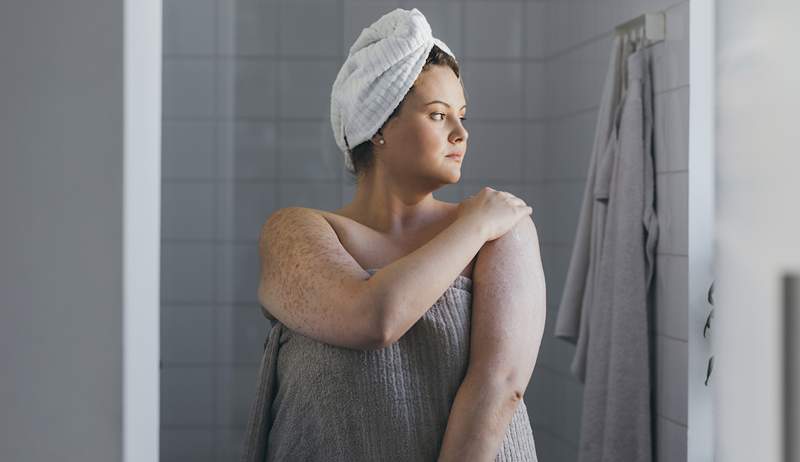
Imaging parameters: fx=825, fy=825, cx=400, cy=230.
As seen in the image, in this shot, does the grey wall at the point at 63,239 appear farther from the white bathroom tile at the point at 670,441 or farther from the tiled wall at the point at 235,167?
the tiled wall at the point at 235,167

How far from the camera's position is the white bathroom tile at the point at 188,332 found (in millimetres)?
2375

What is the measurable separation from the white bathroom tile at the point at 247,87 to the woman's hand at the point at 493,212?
4.58 feet

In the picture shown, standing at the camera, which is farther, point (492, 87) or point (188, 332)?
point (492, 87)

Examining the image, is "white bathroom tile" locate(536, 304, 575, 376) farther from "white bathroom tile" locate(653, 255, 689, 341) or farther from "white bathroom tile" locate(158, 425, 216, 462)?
"white bathroom tile" locate(158, 425, 216, 462)

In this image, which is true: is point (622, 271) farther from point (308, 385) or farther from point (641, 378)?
point (308, 385)

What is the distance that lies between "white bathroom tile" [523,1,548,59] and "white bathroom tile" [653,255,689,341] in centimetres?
99

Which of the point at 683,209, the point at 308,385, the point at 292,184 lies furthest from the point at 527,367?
A: the point at 292,184

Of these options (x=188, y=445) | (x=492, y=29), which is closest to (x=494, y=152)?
(x=492, y=29)

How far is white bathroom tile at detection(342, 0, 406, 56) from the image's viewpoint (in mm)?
2420

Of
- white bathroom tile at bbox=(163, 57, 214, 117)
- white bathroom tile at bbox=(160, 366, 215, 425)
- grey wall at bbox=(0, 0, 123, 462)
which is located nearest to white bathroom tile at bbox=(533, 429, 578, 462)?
white bathroom tile at bbox=(160, 366, 215, 425)

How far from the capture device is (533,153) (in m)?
2.59

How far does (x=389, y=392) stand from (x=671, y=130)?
1.06 metres

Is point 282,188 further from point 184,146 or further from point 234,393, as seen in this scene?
point 234,393

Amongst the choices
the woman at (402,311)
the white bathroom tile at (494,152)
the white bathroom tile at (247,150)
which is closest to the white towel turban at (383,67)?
the woman at (402,311)
